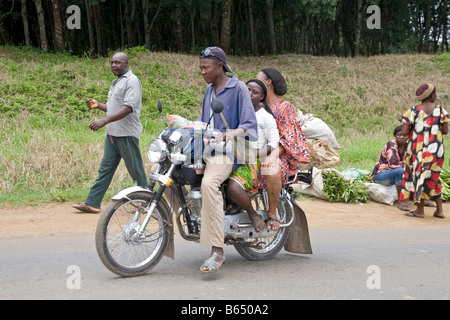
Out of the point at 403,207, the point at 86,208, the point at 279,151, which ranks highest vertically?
the point at 279,151

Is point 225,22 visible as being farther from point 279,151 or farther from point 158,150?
point 158,150

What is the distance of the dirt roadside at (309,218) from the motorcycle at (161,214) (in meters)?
2.18

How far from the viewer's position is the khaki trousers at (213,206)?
15.7 feet

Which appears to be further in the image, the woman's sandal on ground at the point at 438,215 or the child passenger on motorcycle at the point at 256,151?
the woman's sandal on ground at the point at 438,215

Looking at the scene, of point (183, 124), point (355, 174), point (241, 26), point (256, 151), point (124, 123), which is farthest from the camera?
point (241, 26)

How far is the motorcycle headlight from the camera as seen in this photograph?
15.5ft

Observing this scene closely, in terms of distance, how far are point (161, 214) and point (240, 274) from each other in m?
0.94

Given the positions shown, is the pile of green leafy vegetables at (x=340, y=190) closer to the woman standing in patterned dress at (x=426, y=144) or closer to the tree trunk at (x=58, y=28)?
the woman standing in patterned dress at (x=426, y=144)

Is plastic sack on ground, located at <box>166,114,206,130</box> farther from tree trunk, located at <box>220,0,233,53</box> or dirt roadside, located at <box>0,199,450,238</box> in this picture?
tree trunk, located at <box>220,0,233,53</box>

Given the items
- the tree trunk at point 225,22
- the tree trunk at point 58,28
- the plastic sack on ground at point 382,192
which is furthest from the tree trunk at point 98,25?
the plastic sack on ground at point 382,192

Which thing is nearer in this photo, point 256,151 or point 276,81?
point 256,151

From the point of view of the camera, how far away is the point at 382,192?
31.0 ft

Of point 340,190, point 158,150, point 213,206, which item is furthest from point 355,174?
point 158,150
